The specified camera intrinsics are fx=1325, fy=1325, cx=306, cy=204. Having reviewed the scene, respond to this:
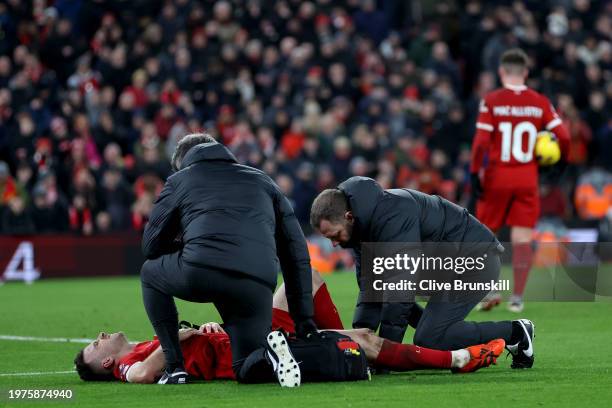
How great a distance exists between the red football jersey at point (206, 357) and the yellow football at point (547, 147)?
6.07 metres

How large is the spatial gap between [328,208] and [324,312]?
98 centimetres

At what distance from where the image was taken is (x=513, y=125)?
13.8m

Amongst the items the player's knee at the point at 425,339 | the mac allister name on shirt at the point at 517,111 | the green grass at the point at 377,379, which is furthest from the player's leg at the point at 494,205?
the player's knee at the point at 425,339

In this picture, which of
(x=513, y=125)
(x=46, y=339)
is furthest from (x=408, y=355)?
(x=513, y=125)

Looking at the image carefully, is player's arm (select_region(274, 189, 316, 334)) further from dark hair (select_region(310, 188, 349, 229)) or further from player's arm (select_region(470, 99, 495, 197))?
player's arm (select_region(470, 99, 495, 197))

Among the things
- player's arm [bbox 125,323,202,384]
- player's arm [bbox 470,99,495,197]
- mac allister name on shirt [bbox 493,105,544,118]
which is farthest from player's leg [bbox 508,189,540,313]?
player's arm [bbox 125,323,202,384]

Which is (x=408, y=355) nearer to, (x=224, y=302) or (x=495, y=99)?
(x=224, y=302)

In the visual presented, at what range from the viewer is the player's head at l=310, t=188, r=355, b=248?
8.40m

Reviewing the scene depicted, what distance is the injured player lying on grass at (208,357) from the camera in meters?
8.56

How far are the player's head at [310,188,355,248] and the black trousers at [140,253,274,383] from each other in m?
0.55

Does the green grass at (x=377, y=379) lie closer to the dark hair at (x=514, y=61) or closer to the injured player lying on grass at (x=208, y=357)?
the injured player lying on grass at (x=208, y=357)

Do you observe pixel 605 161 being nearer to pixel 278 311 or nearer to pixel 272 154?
pixel 272 154

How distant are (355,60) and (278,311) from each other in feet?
51.8

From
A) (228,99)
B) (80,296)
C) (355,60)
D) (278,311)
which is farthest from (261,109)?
(278,311)
